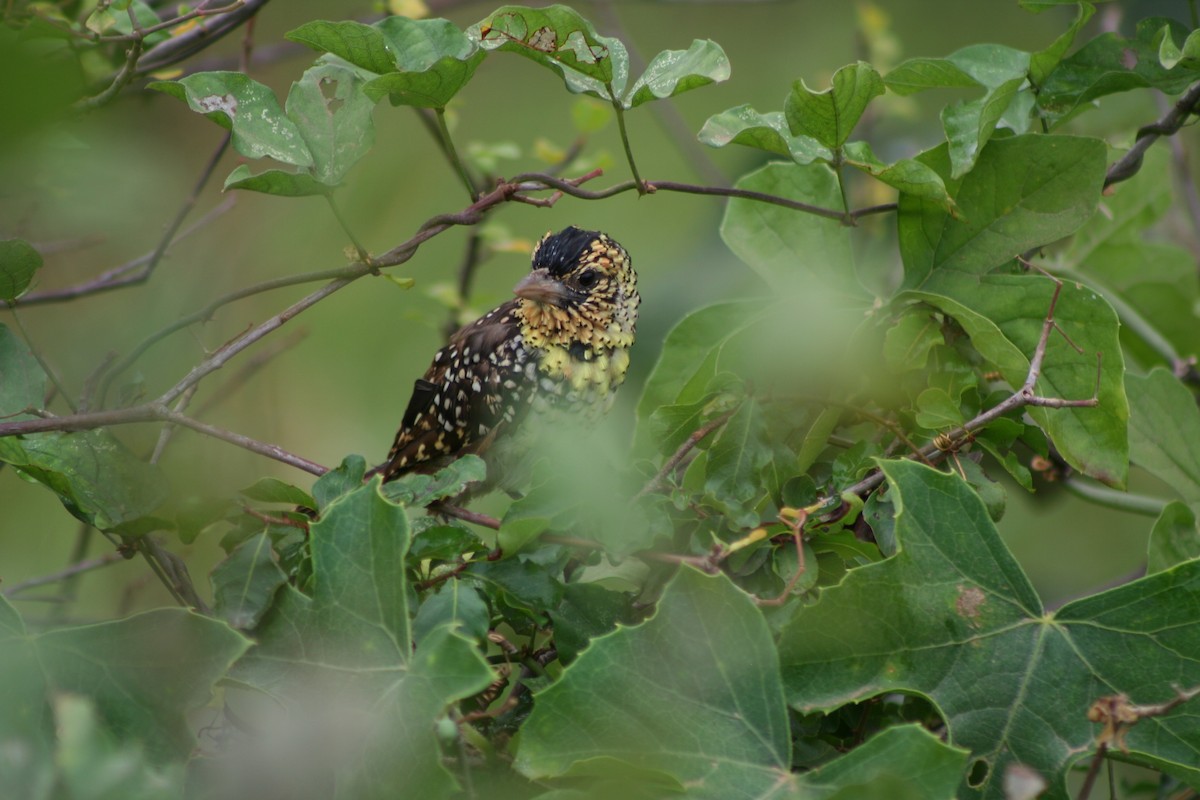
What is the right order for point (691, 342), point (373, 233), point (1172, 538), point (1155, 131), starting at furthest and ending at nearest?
point (373, 233), point (691, 342), point (1155, 131), point (1172, 538)

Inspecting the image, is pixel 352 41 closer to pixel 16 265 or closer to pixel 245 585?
pixel 16 265

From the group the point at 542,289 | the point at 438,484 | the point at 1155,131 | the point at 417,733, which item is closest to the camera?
the point at 417,733

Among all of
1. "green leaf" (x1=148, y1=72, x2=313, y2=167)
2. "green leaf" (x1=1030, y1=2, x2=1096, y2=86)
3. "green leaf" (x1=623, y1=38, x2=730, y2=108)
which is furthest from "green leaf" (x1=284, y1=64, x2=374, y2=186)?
"green leaf" (x1=1030, y1=2, x2=1096, y2=86)

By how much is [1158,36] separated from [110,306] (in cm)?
181

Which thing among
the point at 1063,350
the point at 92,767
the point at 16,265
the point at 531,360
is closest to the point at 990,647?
the point at 1063,350

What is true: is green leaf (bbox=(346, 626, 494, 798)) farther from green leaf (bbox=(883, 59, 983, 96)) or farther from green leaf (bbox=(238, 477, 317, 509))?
green leaf (bbox=(883, 59, 983, 96))

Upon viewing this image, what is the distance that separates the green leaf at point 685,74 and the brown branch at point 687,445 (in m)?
0.29

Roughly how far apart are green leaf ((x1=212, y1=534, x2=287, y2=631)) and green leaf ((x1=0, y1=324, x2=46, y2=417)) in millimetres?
305

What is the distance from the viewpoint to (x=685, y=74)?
1.02 m

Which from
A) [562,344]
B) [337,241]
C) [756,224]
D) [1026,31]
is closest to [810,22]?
[1026,31]

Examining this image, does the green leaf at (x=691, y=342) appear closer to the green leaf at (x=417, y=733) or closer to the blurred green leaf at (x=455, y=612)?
the blurred green leaf at (x=455, y=612)

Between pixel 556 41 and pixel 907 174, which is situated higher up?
pixel 556 41

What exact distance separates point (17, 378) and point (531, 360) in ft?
2.62

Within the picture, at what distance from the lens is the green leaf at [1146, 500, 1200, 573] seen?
1050 mm
